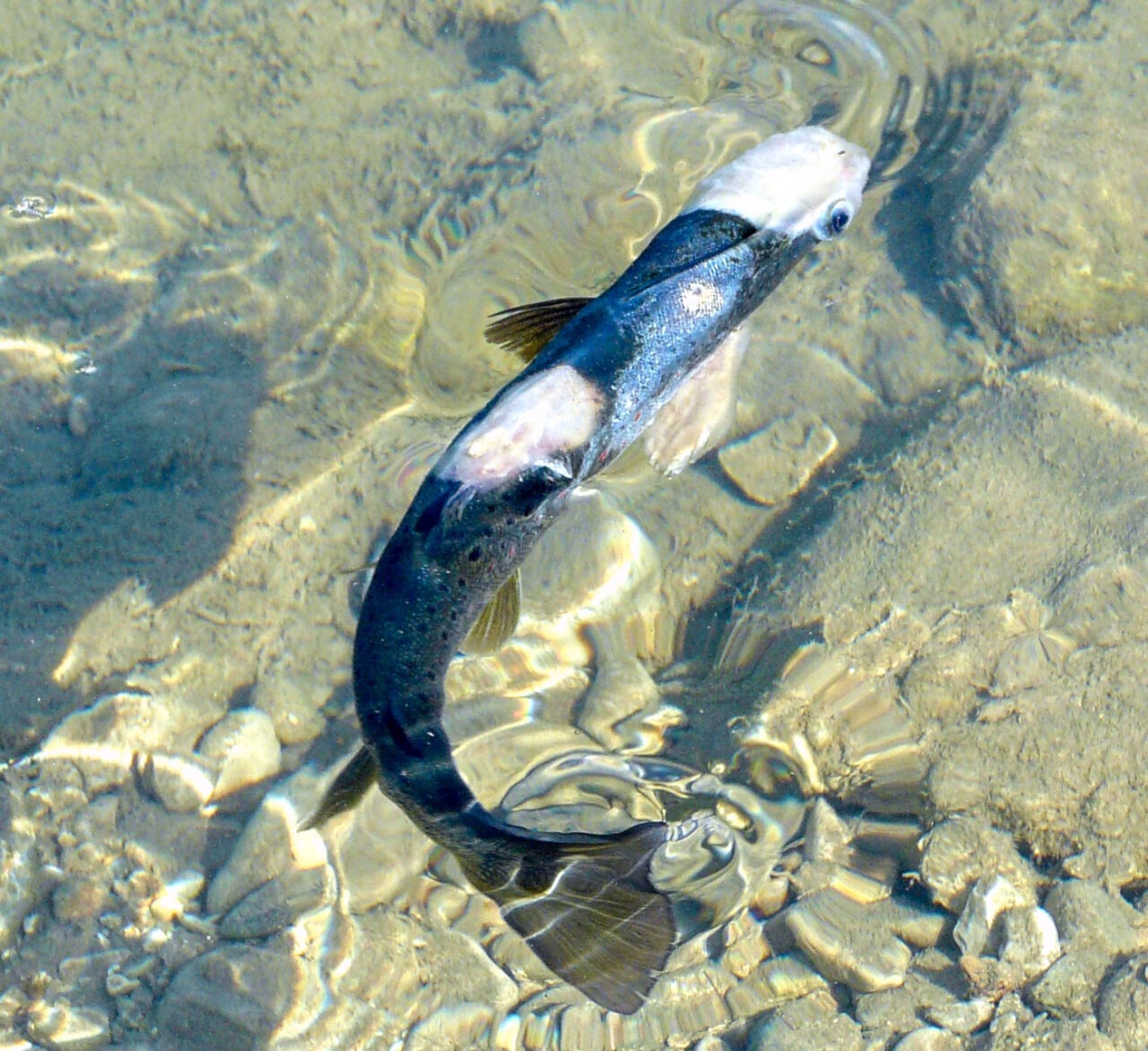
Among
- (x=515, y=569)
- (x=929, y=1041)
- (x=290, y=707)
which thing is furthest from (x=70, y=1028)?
(x=929, y=1041)

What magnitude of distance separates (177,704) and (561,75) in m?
4.10

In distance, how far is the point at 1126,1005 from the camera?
303 cm

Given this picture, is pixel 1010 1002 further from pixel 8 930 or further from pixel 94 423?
pixel 94 423

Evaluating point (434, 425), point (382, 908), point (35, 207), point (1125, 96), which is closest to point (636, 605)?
point (434, 425)

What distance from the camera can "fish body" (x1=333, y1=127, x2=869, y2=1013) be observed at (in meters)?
2.00

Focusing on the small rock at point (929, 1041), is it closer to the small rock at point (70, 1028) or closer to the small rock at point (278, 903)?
the small rock at point (278, 903)

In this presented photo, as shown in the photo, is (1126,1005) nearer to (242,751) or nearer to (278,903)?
(278,903)

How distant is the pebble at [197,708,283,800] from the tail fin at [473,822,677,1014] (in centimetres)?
211

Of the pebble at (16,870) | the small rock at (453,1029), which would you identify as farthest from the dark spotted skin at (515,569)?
the pebble at (16,870)

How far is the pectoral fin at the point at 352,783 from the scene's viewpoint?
2.28 meters

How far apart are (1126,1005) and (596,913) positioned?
2.00 metres

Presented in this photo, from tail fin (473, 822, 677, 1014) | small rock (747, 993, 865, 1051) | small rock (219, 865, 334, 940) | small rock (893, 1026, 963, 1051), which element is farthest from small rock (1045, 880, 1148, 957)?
small rock (219, 865, 334, 940)

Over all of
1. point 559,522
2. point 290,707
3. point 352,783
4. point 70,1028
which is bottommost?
point 70,1028

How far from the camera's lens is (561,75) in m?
5.42
